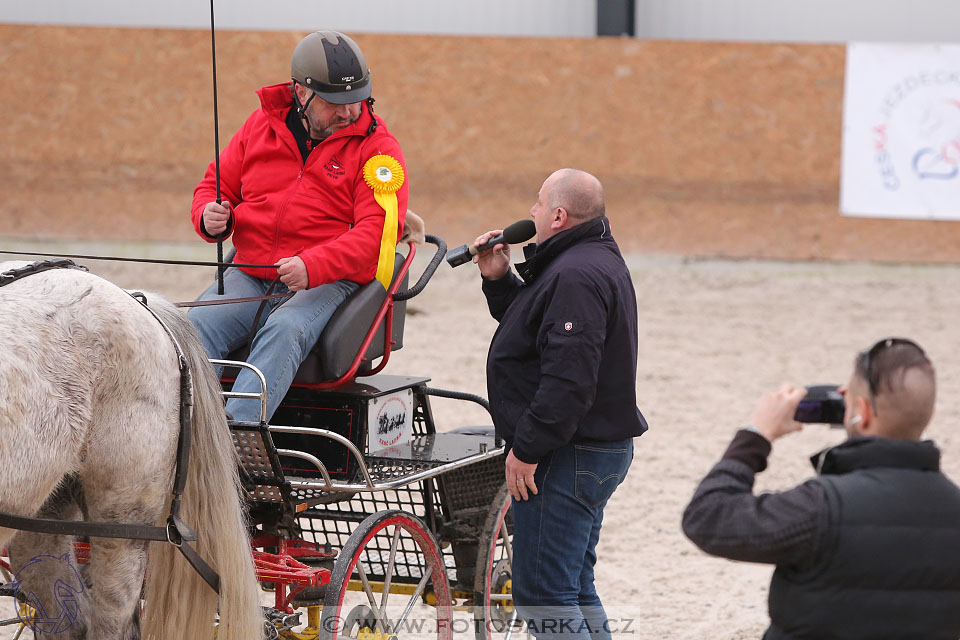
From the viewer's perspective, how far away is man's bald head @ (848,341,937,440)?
1632 millimetres

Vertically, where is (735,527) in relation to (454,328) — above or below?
above

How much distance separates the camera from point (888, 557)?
5.22 ft

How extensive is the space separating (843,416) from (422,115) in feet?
27.2

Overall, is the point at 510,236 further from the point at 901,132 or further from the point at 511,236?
the point at 901,132

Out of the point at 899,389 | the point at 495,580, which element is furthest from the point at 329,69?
the point at 899,389

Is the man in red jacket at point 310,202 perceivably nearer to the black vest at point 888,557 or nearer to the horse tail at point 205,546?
the horse tail at point 205,546

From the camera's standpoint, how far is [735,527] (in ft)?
5.44

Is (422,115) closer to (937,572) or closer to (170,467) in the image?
(170,467)

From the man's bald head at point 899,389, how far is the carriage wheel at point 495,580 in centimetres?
161

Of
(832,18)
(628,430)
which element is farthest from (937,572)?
(832,18)

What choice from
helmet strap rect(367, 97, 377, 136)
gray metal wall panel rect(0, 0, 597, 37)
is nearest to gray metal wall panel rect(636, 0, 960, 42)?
gray metal wall panel rect(0, 0, 597, 37)

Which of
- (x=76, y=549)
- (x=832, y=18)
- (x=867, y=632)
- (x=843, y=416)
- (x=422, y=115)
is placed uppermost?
(x=832, y=18)

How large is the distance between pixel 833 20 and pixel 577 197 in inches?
335

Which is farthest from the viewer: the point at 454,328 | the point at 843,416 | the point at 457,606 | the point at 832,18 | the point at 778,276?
the point at 832,18
